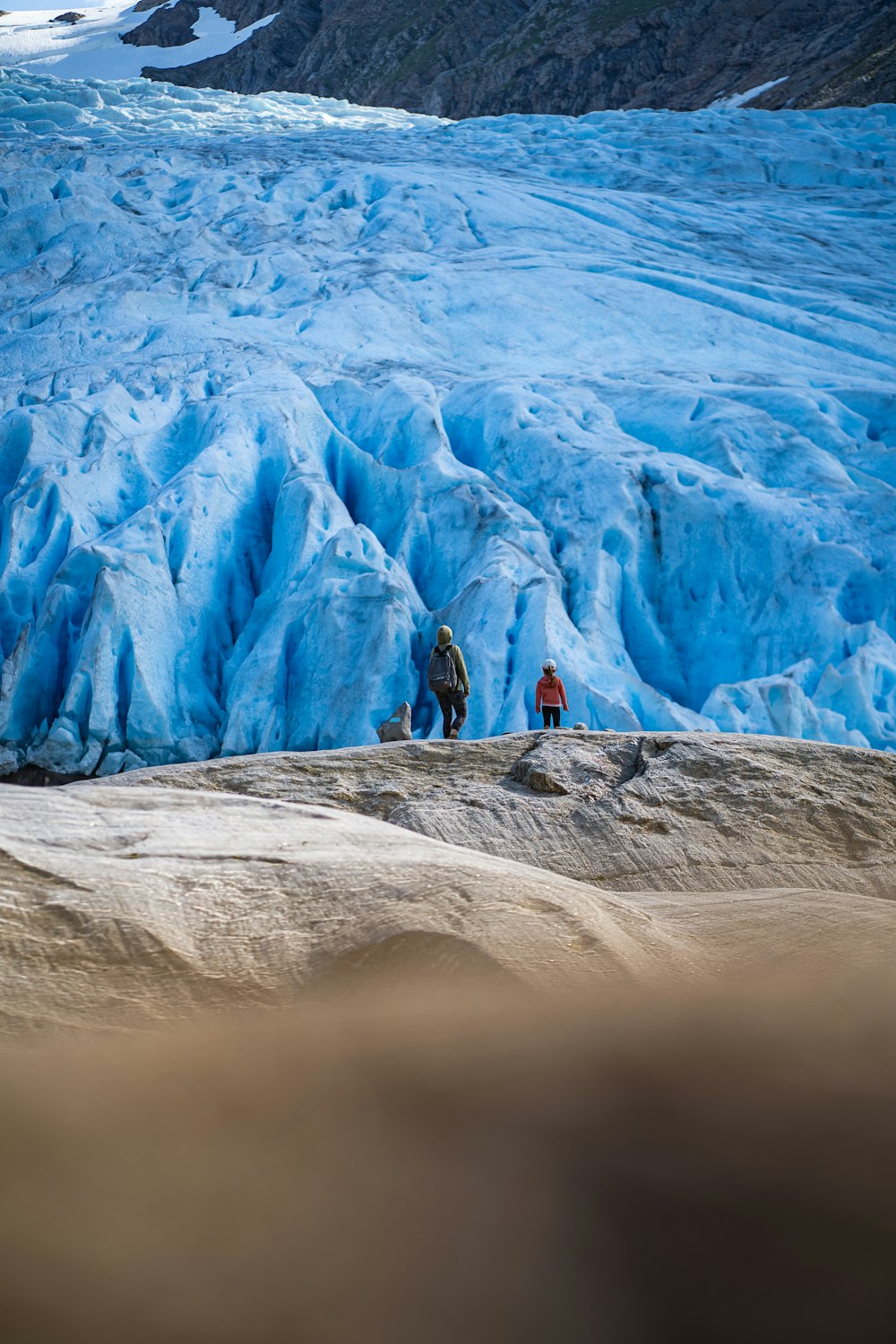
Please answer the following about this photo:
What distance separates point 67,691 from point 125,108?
17.9m

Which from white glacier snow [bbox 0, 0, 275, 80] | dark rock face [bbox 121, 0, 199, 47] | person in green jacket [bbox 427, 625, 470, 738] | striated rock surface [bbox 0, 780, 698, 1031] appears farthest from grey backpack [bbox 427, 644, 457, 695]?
dark rock face [bbox 121, 0, 199, 47]

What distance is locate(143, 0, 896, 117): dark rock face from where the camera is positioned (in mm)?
37531

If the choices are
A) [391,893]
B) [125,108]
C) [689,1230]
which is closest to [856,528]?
[391,893]

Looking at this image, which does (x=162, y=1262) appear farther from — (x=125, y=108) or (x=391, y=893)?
(x=125, y=108)

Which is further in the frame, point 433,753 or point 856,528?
point 856,528

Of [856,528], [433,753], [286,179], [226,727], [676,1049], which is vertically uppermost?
[286,179]

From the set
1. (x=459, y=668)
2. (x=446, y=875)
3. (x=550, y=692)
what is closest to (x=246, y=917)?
(x=446, y=875)

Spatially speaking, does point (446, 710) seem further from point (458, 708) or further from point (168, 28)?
point (168, 28)

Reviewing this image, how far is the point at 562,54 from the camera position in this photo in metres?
50.5

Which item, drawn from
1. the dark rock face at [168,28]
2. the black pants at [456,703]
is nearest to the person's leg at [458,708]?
the black pants at [456,703]

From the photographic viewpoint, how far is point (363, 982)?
8.86ft

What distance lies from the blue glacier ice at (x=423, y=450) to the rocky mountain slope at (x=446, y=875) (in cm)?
470

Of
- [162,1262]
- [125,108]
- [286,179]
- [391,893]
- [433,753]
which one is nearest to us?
[162,1262]

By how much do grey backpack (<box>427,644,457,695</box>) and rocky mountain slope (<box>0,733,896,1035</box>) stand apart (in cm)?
147
